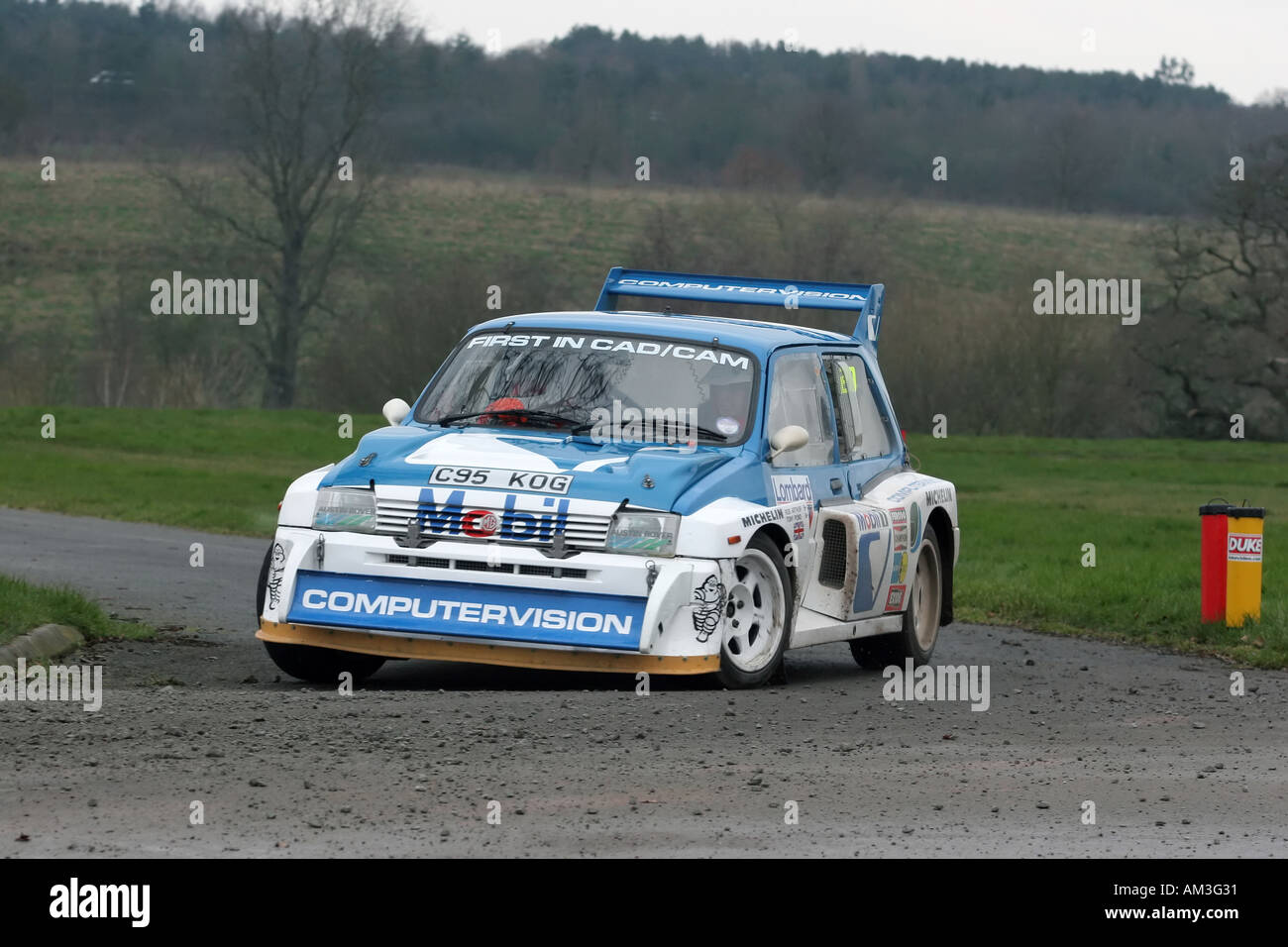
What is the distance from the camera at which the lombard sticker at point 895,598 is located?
11695mm

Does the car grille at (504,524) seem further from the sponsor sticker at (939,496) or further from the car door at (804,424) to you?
the sponsor sticker at (939,496)

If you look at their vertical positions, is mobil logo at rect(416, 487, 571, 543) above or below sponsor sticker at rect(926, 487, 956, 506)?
above

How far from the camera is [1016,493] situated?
3731 centimetres

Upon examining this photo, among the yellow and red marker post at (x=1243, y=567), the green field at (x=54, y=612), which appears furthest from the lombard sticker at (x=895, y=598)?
the green field at (x=54, y=612)

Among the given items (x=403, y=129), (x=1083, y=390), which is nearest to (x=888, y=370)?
(x=1083, y=390)

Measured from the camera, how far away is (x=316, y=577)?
996 centimetres

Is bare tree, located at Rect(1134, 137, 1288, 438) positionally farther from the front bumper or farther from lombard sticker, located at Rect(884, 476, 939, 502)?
the front bumper

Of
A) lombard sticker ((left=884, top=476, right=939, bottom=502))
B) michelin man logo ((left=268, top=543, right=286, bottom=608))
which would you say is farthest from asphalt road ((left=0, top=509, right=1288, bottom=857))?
lombard sticker ((left=884, top=476, right=939, bottom=502))

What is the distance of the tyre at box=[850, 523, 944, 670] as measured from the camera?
479 inches

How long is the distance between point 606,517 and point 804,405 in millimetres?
2238

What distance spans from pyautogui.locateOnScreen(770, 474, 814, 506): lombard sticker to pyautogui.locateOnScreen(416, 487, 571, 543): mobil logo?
1.40 metres

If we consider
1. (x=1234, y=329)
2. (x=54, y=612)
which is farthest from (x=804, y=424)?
(x=1234, y=329)

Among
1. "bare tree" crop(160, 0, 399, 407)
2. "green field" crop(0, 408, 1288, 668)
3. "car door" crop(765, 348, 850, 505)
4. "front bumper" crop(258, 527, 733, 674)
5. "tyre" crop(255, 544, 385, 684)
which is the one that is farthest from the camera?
"bare tree" crop(160, 0, 399, 407)

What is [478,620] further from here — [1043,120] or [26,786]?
[1043,120]
